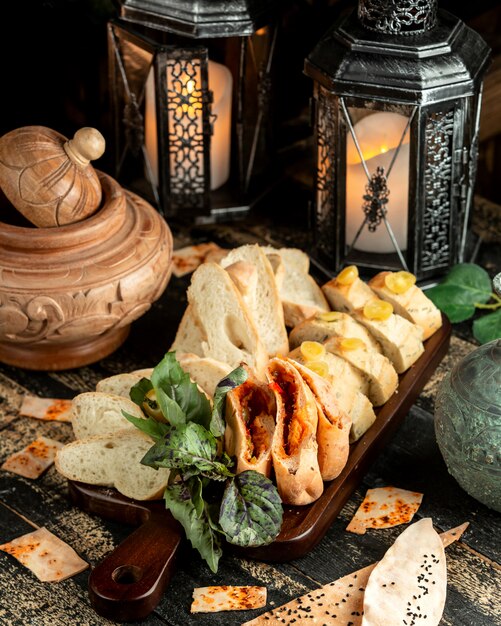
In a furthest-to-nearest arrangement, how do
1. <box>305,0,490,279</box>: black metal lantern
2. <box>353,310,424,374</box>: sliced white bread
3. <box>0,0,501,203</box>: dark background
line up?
<box>0,0,501,203</box>: dark background
<box>305,0,490,279</box>: black metal lantern
<box>353,310,424,374</box>: sliced white bread

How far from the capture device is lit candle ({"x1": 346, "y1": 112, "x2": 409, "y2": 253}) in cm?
179

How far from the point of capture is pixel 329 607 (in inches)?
52.2

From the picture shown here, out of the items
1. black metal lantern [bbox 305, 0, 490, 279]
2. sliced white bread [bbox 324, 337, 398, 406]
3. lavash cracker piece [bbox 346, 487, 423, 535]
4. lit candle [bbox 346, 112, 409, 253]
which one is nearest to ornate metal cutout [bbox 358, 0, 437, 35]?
black metal lantern [bbox 305, 0, 490, 279]

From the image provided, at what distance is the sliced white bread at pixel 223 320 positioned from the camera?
157 cm

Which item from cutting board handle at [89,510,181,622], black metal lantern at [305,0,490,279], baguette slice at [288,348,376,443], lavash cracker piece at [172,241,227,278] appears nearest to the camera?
cutting board handle at [89,510,181,622]

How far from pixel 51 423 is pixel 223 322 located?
1.12 ft

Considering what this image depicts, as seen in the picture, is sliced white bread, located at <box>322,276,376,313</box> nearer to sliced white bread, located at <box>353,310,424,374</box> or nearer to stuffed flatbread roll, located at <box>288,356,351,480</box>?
sliced white bread, located at <box>353,310,424,374</box>

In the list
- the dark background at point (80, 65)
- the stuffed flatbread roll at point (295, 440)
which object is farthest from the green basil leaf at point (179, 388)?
the dark background at point (80, 65)

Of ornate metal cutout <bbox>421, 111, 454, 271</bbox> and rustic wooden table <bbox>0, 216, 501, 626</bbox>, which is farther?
ornate metal cutout <bbox>421, 111, 454, 271</bbox>

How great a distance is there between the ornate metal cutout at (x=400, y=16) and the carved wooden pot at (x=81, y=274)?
0.52 meters

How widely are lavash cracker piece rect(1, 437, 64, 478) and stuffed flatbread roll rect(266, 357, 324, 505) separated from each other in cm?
42

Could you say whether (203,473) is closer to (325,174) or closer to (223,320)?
(223,320)

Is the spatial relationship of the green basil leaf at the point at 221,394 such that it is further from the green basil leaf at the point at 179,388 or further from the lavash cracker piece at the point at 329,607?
the lavash cracker piece at the point at 329,607

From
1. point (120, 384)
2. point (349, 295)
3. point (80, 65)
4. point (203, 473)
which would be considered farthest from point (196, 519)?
point (80, 65)
